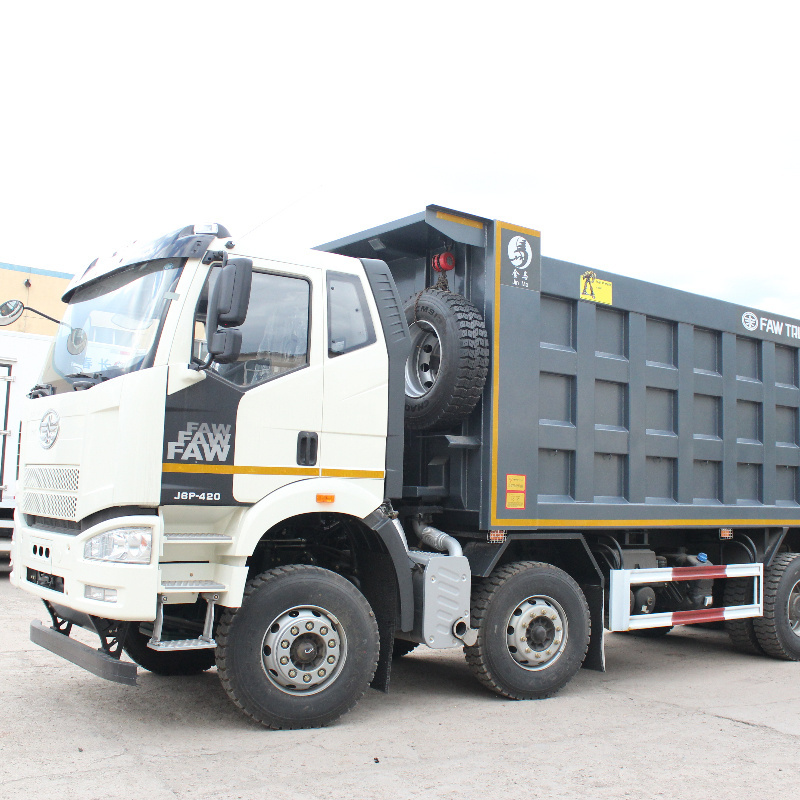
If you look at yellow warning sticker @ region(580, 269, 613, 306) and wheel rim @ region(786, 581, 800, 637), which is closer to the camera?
yellow warning sticker @ region(580, 269, 613, 306)

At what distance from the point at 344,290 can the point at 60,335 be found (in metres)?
1.87

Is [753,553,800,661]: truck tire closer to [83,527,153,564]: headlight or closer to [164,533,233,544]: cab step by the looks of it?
[164,533,233,544]: cab step

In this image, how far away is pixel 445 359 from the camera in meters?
6.02

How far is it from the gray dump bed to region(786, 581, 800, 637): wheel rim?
2.24ft

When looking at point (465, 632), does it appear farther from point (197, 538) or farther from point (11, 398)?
point (11, 398)

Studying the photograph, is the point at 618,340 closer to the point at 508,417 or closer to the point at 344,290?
the point at 508,417

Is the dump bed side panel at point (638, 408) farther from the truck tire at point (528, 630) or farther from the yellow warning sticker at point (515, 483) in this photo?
the truck tire at point (528, 630)

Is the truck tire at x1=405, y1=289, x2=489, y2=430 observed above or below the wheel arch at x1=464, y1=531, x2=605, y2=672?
above

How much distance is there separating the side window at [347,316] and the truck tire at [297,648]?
1.37m

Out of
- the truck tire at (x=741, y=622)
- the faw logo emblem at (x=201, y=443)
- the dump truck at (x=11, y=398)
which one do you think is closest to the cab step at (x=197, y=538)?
the faw logo emblem at (x=201, y=443)

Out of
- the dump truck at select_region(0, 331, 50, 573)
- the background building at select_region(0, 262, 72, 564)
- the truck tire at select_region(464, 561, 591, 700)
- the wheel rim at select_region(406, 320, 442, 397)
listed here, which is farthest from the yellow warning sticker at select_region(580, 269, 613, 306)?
the dump truck at select_region(0, 331, 50, 573)

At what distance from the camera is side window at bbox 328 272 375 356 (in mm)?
5441

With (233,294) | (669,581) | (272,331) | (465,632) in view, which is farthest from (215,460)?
(669,581)

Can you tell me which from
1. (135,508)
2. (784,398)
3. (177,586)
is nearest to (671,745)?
(177,586)
